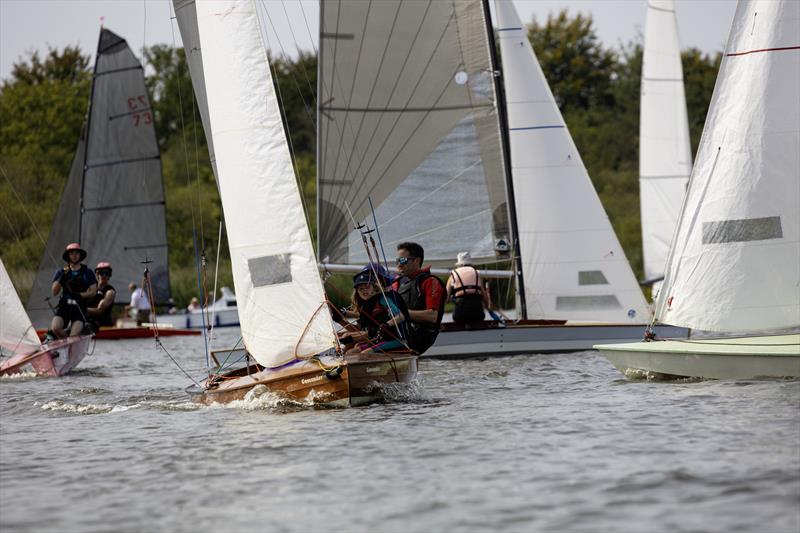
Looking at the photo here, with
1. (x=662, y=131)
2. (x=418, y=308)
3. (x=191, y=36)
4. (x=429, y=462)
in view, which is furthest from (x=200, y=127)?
(x=429, y=462)

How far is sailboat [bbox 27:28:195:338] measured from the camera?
28953mm

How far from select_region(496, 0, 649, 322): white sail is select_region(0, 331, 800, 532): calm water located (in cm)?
488

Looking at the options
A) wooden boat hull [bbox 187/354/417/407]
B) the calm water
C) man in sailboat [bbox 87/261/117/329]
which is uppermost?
man in sailboat [bbox 87/261/117/329]

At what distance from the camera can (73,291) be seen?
16.5 m

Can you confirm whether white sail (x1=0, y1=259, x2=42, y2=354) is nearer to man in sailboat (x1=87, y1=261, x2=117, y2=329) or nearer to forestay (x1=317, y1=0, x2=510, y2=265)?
man in sailboat (x1=87, y1=261, x2=117, y2=329)

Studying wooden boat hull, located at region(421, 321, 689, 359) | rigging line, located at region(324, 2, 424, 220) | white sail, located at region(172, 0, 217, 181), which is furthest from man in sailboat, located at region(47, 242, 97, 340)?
wooden boat hull, located at region(421, 321, 689, 359)

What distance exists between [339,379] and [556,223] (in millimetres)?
7435

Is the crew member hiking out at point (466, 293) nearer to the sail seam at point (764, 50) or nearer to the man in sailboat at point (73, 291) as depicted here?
the man in sailboat at point (73, 291)

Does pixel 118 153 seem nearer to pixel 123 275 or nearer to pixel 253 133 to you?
pixel 123 275

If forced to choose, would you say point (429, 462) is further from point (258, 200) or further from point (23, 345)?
point (23, 345)

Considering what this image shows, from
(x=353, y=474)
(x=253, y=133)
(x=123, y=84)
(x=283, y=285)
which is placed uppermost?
(x=123, y=84)

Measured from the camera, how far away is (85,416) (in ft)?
36.7

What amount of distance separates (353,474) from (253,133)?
13.1 feet

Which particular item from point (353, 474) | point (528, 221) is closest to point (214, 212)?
point (528, 221)
